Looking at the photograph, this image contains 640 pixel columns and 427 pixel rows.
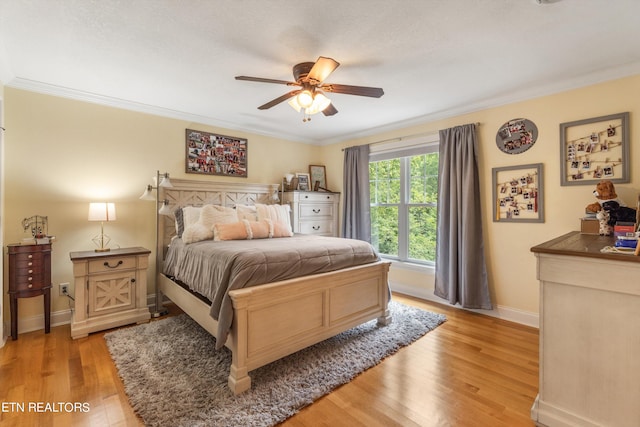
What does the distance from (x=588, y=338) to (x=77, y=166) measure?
171 inches

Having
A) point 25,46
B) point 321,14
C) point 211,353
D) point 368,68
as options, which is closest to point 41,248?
point 25,46

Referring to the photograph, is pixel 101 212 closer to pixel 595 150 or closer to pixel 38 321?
pixel 38 321

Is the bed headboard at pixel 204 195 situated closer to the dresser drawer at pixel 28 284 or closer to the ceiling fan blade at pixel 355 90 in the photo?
the dresser drawer at pixel 28 284

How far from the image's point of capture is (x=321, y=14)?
1715 millimetres

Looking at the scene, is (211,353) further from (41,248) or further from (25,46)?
(25,46)

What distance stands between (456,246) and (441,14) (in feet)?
7.95

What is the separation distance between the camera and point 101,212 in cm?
284

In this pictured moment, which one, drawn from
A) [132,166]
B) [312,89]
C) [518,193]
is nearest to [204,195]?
[132,166]

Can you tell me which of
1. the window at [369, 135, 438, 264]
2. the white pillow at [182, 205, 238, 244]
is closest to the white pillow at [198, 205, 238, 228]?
the white pillow at [182, 205, 238, 244]

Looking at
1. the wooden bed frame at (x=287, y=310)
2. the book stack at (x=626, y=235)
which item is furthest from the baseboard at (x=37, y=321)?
the book stack at (x=626, y=235)

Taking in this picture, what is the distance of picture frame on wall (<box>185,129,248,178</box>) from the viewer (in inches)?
147

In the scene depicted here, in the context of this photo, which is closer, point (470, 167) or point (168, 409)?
point (168, 409)

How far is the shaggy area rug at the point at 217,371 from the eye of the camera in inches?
65.7

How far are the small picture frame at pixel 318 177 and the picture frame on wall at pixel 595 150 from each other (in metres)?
3.23
